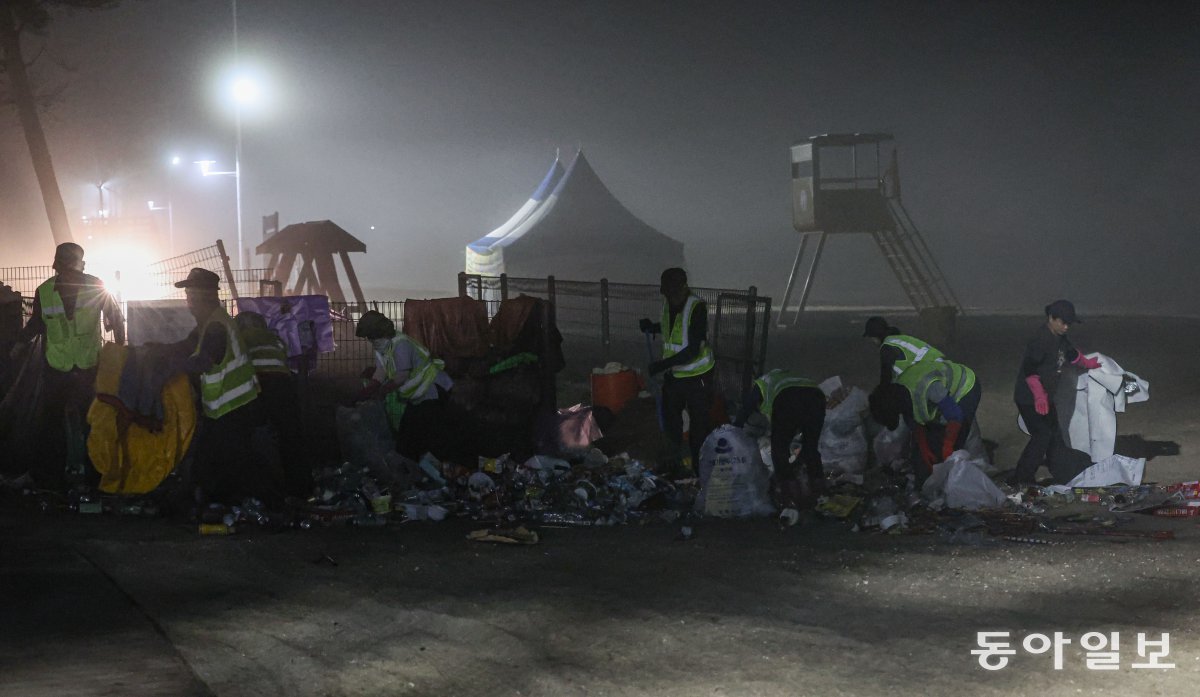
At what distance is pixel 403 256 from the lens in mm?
60375

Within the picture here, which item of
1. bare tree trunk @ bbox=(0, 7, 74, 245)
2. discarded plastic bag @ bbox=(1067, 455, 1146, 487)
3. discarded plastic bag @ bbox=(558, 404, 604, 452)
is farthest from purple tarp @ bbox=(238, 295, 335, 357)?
bare tree trunk @ bbox=(0, 7, 74, 245)

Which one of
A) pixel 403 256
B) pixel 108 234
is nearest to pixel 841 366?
pixel 108 234

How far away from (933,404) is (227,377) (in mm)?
4894

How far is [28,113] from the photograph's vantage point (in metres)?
28.6

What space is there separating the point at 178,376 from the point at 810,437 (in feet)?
14.2

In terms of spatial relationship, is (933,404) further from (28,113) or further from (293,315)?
(28,113)

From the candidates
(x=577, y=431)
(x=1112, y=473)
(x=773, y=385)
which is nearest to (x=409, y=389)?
(x=577, y=431)

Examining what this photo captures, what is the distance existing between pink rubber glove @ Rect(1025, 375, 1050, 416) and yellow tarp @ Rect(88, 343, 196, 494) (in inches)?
235

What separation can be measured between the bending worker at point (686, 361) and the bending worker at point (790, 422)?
73 centimetres

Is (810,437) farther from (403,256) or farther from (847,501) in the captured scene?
(403,256)

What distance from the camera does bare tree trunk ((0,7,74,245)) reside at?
2809cm

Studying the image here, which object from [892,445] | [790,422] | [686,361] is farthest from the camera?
[892,445]

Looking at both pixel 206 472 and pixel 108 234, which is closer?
pixel 206 472

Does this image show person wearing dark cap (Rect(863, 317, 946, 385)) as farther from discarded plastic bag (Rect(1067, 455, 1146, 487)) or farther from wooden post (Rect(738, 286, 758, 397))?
wooden post (Rect(738, 286, 758, 397))
